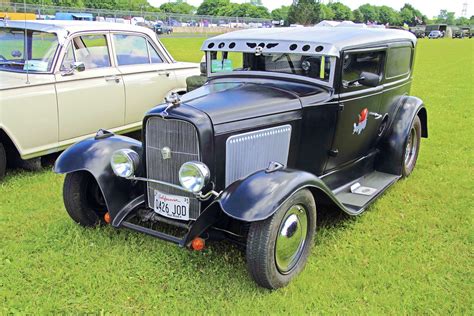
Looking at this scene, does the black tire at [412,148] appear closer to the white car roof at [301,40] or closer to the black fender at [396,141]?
the black fender at [396,141]

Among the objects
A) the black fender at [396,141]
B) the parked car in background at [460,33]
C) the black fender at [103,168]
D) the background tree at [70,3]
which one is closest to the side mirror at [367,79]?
the black fender at [396,141]

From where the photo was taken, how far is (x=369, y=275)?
3432 mm

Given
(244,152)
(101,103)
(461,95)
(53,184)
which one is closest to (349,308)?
(244,152)

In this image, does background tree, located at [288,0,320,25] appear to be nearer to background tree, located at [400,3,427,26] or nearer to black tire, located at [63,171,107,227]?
background tree, located at [400,3,427,26]

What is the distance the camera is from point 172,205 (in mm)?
3461

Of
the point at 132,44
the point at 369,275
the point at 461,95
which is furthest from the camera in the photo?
the point at 461,95

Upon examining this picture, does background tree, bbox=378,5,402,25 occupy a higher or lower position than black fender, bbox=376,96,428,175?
higher

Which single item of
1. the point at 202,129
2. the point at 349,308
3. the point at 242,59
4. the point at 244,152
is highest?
the point at 242,59

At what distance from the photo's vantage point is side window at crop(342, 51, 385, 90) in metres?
4.09

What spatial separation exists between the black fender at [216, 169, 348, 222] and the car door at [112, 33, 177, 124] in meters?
3.86

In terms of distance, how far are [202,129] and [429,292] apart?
2.05 m

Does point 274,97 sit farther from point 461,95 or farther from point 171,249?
point 461,95

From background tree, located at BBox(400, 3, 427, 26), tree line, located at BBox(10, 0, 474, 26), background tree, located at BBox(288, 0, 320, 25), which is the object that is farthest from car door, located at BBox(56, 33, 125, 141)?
background tree, located at BBox(400, 3, 427, 26)

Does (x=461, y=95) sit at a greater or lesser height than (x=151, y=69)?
lesser
